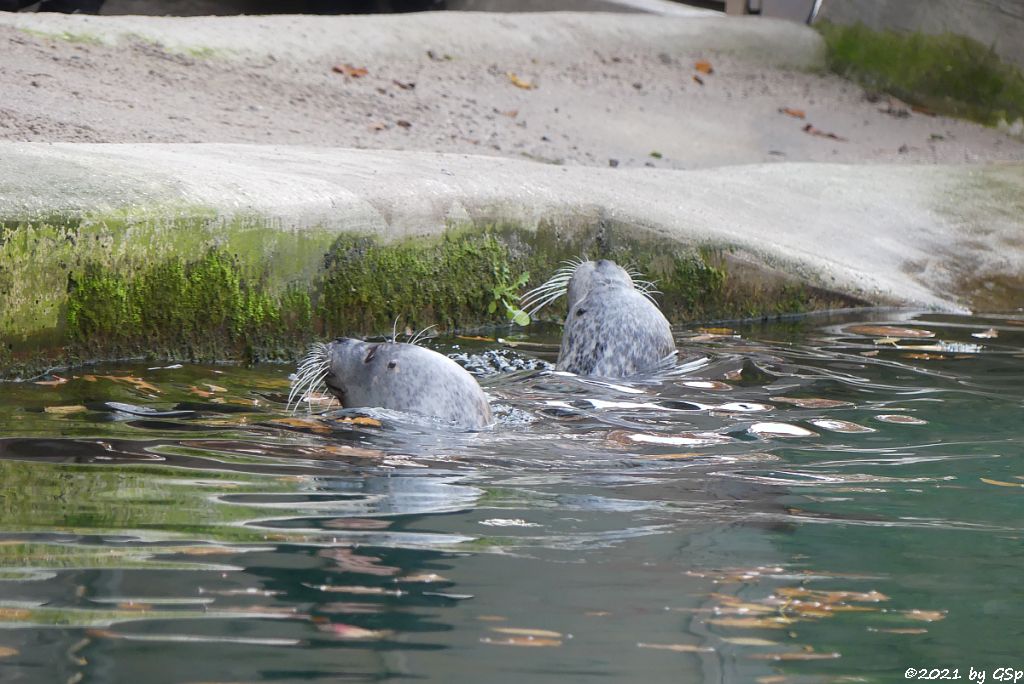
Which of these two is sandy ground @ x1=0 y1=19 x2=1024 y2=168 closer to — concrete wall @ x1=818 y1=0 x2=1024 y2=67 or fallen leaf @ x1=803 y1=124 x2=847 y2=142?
fallen leaf @ x1=803 y1=124 x2=847 y2=142

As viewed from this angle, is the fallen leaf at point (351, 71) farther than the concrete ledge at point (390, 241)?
Yes

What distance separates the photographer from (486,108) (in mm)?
11656

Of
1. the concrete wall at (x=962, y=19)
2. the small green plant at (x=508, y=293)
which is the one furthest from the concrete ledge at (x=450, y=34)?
the small green plant at (x=508, y=293)

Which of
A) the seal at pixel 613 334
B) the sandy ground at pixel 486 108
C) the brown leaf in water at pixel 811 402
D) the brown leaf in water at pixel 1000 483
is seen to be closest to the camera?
the brown leaf in water at pixel 1000 483

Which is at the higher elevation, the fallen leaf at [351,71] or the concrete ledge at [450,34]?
the concrete ledge at [450,34]

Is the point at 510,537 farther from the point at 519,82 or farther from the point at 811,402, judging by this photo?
the point at 519,82

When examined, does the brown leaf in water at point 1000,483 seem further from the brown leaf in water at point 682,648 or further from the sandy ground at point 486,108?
the sandy ground at point 486,108

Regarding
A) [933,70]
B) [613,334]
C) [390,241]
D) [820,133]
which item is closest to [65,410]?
[390,241]

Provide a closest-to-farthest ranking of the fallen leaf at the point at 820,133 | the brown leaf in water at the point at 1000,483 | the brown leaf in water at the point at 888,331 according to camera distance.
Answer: the brown leaf in water at the point at 1000,483
the brown leaf in water at the point at 888,331
the fallen leaf at the point at 820,133

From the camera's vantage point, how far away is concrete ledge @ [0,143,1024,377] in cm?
544

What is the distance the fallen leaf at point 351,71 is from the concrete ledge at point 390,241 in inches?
144

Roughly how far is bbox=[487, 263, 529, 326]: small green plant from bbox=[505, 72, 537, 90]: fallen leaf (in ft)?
18.6

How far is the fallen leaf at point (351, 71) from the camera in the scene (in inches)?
455

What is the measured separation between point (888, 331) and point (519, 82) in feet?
20.6
